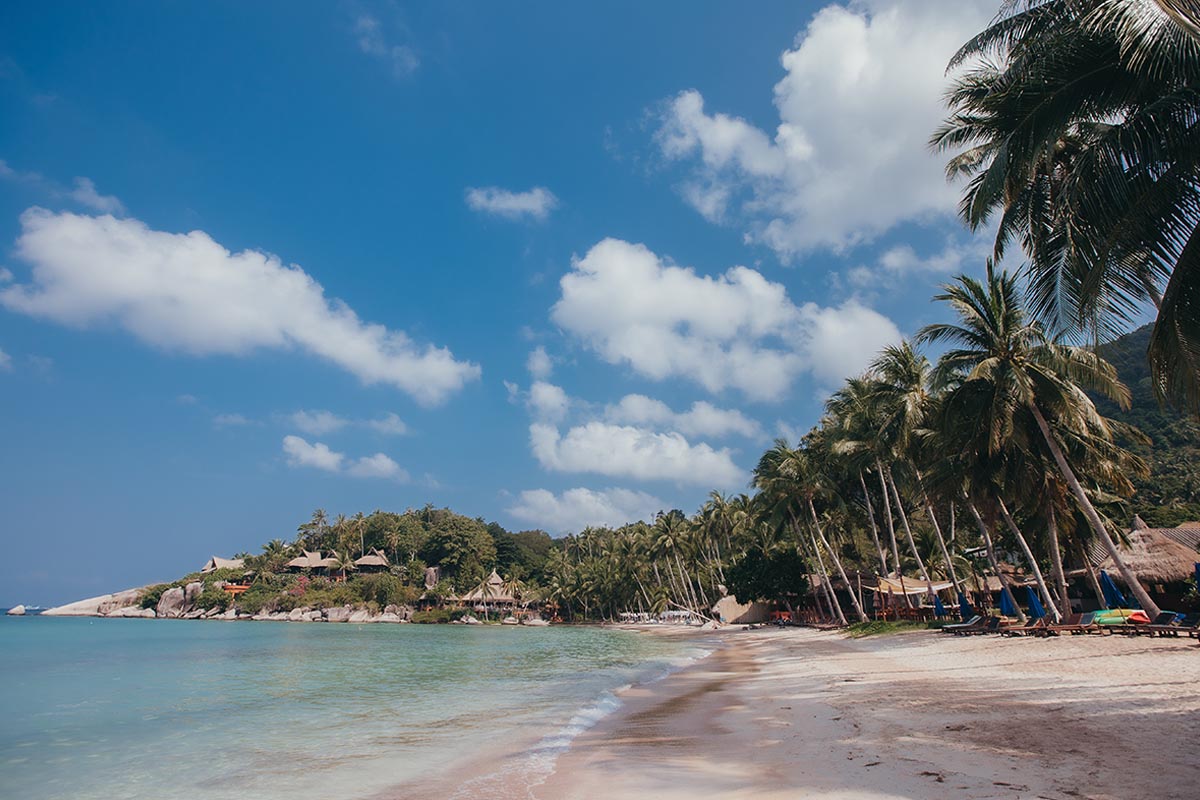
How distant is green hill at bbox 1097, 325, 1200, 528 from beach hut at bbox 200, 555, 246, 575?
10940 centimetres

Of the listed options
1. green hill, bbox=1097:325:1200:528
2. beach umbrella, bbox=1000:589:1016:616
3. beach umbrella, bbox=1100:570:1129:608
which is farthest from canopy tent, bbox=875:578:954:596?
green hill, bbox=1097:325:1200:528

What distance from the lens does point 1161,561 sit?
22500 mm

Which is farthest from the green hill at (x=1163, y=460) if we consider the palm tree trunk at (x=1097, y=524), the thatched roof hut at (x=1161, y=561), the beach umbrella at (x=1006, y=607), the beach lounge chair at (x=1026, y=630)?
the beach lounge chair at (x=1026, y=630)

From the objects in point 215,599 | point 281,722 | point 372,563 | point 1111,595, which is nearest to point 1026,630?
point 1111,595

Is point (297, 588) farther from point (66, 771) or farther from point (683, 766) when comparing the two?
point (683, 766)

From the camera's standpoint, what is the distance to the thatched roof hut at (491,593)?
86375 mm

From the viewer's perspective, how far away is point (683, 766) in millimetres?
7543

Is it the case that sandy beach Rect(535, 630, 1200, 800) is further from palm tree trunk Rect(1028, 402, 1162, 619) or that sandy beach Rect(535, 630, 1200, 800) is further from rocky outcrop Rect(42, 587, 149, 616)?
rocky outcrop Rect(42, 587, 149, 616)

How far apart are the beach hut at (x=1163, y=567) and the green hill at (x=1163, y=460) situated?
16706 mm

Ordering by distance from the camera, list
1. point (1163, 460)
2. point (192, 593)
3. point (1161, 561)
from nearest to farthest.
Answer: point (1161, 561) → point (1163, 460) → point (192, 593)

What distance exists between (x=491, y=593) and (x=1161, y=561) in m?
76.6

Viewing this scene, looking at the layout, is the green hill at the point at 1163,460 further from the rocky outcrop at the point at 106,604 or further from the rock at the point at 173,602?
the rocky outcrop at the point at 106,604

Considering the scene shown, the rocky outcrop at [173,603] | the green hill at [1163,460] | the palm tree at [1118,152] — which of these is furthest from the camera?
the rocky outcrop at [173,603]

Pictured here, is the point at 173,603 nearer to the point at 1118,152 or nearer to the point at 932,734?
the point at 932,734
